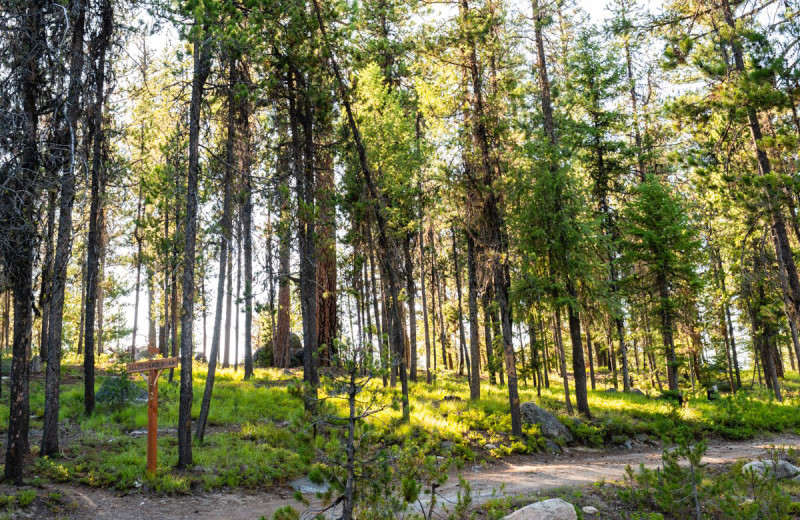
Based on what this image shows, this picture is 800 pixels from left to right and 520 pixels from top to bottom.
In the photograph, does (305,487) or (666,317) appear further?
(666,317)

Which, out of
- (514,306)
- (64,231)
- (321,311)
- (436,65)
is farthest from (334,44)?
(321,311)

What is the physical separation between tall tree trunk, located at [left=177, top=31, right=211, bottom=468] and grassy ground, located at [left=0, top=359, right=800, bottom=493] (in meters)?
0.69

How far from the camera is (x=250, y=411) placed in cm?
1326

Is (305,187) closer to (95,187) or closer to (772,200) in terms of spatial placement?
(95,187)

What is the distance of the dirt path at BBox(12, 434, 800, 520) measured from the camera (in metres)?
7.47

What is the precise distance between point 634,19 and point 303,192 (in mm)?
9133

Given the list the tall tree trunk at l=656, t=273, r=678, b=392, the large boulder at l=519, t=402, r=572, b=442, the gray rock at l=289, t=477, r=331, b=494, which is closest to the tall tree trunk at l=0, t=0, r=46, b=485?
the gray rock at l=289, t=477, r=331, b=494

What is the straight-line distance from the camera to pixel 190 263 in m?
9.72

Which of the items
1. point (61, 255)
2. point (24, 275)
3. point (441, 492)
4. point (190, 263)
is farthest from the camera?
point (190, 263)

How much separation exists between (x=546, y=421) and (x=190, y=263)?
394 inches

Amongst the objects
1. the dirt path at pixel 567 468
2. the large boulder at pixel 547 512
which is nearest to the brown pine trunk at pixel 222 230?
the dirt path at pixel 567 468

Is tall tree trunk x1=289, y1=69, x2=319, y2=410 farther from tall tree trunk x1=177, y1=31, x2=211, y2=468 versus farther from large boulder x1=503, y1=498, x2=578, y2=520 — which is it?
large boulder x1=503, y1=498, x2=578, y2=520

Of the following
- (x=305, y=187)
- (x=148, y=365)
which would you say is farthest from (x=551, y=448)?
(x=148, y=365)

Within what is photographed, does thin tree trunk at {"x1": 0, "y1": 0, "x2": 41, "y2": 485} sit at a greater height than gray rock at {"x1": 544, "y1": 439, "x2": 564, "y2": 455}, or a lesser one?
greater
